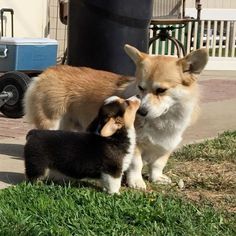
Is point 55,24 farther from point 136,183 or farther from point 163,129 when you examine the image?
point 136,183

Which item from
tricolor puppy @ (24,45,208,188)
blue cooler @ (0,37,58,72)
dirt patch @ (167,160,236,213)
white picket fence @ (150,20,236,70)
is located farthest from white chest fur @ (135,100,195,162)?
white picket fence @ (150,20,236,70)

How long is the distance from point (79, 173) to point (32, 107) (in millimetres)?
1222

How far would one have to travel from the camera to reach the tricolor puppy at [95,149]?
4629 mm

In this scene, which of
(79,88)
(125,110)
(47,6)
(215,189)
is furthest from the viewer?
(47,6)

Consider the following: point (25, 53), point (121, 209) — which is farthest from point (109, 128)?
point (25, 53)

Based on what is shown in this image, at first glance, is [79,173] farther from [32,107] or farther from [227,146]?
[227,146]

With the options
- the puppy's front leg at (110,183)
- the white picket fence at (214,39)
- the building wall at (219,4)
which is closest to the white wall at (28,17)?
the white picket fence at (214,39)

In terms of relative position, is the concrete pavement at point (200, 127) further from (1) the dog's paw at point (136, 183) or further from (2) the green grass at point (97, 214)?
(1) the dog's paw at point (136, 183)

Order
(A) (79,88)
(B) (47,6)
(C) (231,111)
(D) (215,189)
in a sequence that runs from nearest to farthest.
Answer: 1. (D) (215,189)
2. (A) (79,88)
3. (C) (231,111)
4. (B) (47,6)

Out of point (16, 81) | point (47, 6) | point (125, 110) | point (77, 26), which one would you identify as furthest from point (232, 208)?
point (47, 6)

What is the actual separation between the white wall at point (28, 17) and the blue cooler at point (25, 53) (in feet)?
11.0

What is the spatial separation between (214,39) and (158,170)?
1030cm

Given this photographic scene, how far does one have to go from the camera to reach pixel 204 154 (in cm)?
626

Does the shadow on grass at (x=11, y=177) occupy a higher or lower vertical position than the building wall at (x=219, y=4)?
lower
